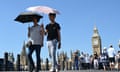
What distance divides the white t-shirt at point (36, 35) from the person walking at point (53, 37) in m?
0.27

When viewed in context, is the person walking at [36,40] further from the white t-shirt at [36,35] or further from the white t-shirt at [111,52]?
the white t-shirt at [111,52]

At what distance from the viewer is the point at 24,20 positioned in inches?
707

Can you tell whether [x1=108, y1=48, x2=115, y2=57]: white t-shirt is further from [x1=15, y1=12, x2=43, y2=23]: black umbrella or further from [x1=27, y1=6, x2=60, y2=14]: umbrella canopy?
[x1=27, y1=6, x2=60, y2=14]: umbrella canopy

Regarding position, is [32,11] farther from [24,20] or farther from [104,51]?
[104,51]

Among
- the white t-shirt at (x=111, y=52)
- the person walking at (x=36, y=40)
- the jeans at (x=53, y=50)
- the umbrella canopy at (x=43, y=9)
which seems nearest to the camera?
the jeans at (x=53, y=50)

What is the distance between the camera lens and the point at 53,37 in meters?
15.2

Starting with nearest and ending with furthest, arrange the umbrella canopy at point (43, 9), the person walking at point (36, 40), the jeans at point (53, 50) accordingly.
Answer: the jeans at point (53, 50) < the person walking at point (36, 40) < the umbrella canopy at point (43, 9)

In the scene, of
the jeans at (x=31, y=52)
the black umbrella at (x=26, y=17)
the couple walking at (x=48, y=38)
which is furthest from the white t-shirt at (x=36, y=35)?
the black umbrella at (x=26, y=17)

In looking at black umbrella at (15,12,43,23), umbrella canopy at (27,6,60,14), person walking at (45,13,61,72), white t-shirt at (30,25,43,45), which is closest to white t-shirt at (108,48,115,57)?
black umbrella at (15,12,43,23)

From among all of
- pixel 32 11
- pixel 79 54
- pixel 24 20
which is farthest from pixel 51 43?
pixel 79 54

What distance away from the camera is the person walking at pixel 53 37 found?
1510 centimetres

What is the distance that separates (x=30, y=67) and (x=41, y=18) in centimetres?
182

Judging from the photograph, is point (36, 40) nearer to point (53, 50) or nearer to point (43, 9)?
point (53, 50)

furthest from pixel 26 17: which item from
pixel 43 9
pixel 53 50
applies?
pixel 53 50
